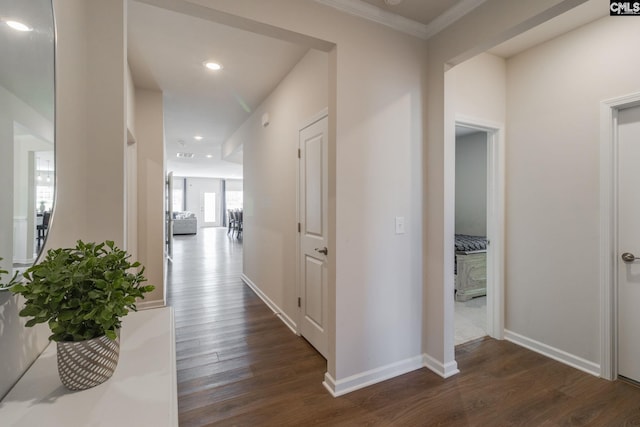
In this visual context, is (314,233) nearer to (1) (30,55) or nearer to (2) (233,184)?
(1) (30,55)

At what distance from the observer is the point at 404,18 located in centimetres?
213

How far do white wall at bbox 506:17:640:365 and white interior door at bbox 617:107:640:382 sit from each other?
134mm

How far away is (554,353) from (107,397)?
3.15 metres

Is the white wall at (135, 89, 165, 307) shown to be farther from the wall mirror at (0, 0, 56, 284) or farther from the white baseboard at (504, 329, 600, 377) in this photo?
the white baseboard at (504, 329, 600, 377)

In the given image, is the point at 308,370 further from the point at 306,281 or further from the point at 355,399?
the point at 306,281

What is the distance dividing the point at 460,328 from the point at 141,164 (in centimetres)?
410

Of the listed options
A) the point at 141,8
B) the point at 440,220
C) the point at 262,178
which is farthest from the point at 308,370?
the point at 141,8

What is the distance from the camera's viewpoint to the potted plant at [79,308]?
74 centimetres

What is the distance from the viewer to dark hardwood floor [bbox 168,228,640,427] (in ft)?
5.80

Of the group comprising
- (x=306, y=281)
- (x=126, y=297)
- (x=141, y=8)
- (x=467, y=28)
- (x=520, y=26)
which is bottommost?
(x=306, y=281)

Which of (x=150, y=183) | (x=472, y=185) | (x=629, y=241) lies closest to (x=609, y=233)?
(x=629, y=241)

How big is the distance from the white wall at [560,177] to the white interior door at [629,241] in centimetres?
13

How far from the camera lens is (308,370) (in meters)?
2.28

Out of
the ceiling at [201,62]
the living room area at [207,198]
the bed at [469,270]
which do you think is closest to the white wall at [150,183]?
the ceiling at [201,62]
